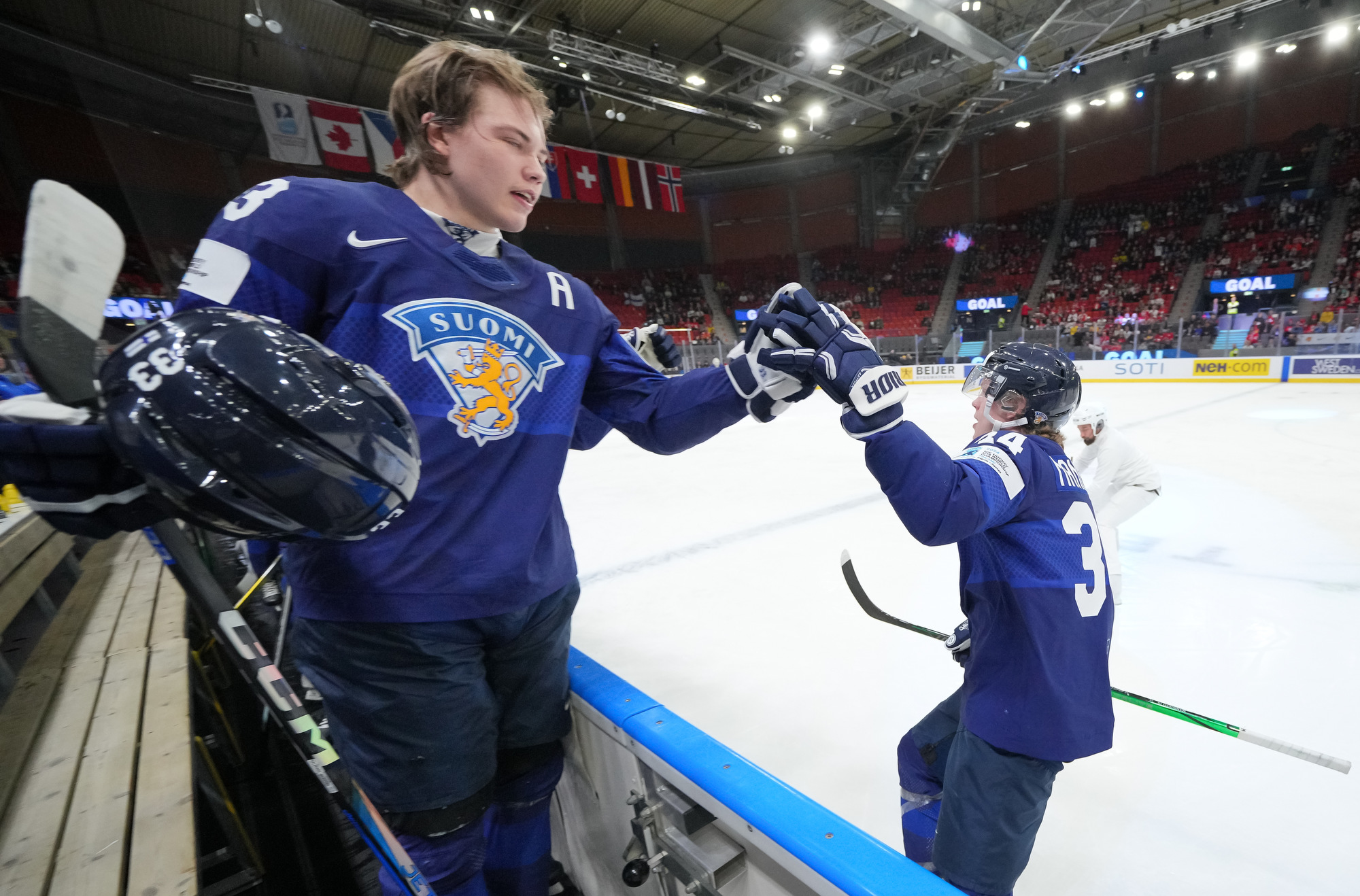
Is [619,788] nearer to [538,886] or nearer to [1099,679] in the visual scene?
[538,886]

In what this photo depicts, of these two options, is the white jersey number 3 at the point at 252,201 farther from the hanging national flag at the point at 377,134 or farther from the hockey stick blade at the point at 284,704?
the hanging national flag at the point at 377,134

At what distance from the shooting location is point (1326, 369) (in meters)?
8.76

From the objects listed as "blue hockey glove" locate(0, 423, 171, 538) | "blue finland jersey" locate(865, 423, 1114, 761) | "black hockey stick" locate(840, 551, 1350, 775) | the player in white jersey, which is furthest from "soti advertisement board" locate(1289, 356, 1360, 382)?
"blue hockey glove" locate(0, 423, 171, 538)

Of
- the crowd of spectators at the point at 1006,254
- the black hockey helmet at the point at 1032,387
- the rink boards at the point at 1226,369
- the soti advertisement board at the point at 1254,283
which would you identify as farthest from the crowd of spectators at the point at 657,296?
the black hockey helmet at the point at 1032,387

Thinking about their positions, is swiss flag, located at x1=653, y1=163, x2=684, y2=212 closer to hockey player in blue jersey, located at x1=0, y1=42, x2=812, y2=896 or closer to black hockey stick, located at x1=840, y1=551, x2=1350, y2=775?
black hockey stick, located at x1=840, y1=551, x2=1350, y2=775

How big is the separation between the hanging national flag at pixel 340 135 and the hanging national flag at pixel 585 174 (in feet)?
15.5

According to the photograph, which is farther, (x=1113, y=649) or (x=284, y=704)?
(x=1113, y=649)

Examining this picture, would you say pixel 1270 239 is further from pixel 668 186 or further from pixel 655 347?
pixel 655 347

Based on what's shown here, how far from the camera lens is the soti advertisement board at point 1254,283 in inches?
583

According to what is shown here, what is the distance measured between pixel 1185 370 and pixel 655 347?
12.0 metres

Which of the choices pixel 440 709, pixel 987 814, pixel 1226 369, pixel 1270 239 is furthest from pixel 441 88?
pixel 1270 239

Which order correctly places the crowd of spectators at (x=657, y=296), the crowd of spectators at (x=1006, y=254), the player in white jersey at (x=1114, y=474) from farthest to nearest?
the crowd of spectators at (x=657, y=296) < the crowd of spectators at (x=1006, y=254) < the player in white jersey at (x=1114, y=474)

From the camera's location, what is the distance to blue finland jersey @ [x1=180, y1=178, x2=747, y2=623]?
80 cm

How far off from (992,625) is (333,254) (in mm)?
1260
